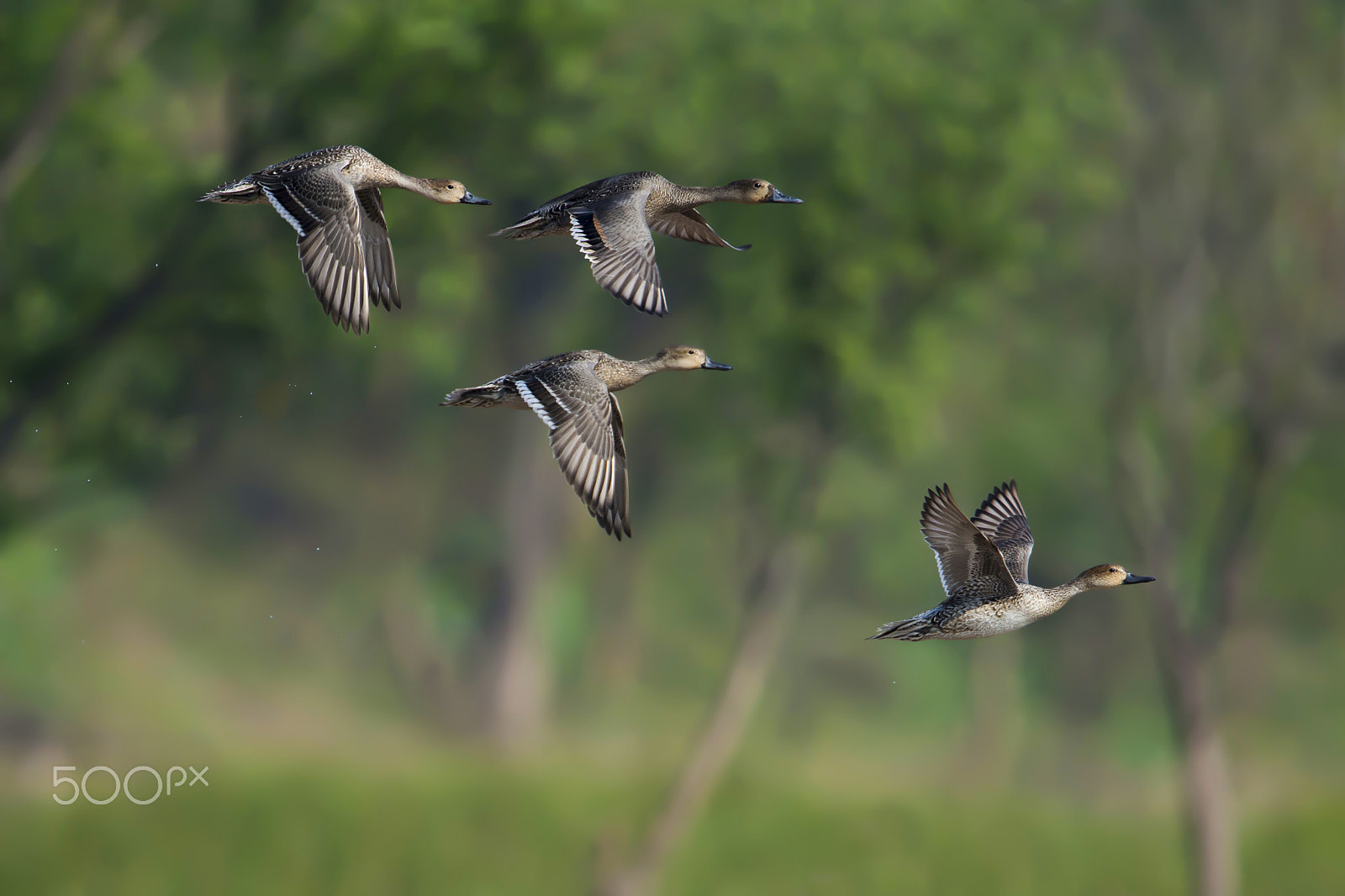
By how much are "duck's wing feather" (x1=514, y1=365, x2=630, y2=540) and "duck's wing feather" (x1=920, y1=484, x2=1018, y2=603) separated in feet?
5.61

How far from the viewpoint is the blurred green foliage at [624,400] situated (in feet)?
63.5

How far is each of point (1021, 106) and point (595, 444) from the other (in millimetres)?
12716

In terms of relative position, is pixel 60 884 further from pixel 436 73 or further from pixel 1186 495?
pixel 1186 495

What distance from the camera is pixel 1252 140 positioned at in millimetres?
21359

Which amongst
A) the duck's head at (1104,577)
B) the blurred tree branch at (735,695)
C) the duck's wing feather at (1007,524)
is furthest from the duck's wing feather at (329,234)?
the blurred tree branch at (735,695)

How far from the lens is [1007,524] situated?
406 inches

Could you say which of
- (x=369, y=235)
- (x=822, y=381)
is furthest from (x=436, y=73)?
(x=369, y=235)

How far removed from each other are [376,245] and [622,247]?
175 cm

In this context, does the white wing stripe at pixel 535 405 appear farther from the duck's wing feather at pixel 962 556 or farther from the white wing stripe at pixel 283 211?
the duck's wing feather at pixel 962 556

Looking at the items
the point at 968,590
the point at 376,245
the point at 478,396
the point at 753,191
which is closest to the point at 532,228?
the point at 376,245

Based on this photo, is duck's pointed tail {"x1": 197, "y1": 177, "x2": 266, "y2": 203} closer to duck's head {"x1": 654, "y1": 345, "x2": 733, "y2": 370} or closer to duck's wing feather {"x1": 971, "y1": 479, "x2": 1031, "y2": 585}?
duck's head {"x1": 654, "y1": 345, "x2": 733, "y2": 370}

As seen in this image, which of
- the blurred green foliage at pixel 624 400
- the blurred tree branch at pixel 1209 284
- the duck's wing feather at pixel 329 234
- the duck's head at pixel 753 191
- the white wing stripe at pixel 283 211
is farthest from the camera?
the blurred tree branch at pixel 1209 284

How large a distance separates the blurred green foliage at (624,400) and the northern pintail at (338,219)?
25.9ft

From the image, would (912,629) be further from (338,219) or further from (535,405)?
(338,219)
